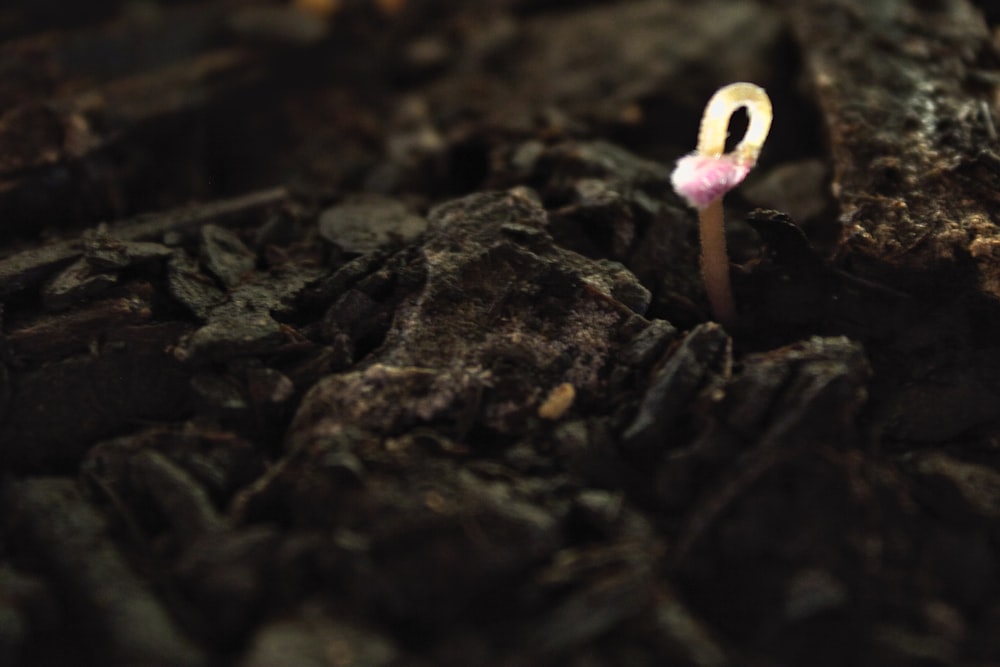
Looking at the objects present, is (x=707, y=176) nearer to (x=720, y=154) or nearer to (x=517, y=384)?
(x=720, y=154)

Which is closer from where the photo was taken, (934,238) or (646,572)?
(646,572)

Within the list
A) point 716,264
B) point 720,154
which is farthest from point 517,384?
point 720,154

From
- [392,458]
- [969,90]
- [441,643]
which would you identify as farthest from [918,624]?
[969,90]

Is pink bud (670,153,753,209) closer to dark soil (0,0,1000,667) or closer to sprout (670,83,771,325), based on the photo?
sprout (670,83,771,325)

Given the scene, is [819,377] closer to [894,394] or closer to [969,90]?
[894,394]

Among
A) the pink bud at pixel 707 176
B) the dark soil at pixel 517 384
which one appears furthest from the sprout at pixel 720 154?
the dark soil at pixel 517 384

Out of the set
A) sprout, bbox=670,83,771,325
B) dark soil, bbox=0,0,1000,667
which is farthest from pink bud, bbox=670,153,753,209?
dark soil, bbox=0,0,1000,667
